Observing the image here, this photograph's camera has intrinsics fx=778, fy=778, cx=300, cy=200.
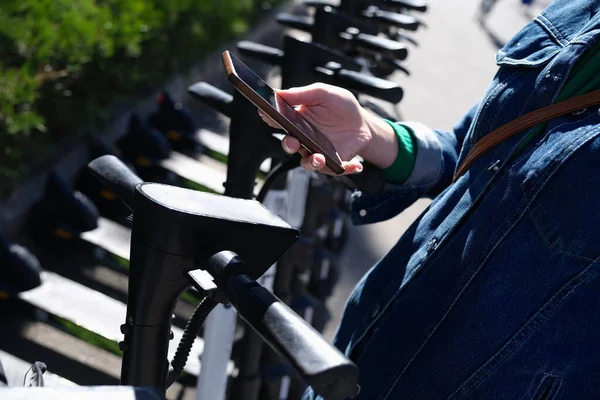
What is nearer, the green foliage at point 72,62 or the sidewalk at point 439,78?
the green foliage at point 72,62

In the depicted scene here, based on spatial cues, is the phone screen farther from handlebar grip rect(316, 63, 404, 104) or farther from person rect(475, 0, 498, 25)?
person rect(475, 0, 498, 25)

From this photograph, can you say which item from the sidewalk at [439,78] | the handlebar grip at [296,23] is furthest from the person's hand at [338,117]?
the sidewalk at [439,78]

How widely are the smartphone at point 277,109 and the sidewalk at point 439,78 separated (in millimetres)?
2432

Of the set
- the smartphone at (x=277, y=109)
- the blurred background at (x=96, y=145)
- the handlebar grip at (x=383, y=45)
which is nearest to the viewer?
the smartphone at (x=277, y=109)

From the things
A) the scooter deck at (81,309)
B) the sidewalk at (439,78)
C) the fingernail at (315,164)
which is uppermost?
the fingernail at (315,164)

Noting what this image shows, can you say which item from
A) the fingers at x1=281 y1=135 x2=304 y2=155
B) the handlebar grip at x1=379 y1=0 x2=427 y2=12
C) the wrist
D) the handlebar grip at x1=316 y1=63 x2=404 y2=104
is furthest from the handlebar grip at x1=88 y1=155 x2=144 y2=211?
the handlebar grip at x1=379 y1=0 x2=427 y2=12

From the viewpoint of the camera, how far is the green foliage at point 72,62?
10.0ft

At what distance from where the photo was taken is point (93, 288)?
3234 mm

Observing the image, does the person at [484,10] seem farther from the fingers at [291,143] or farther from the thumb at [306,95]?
the fingers at [291,143]

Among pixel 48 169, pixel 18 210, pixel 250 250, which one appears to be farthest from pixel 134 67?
pixel 250 250

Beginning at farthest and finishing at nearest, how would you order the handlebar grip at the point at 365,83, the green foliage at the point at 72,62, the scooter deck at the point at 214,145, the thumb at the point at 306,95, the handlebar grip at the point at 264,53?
the scooter deck at the point at 214,145 < the green foliage at the point at 72,62 < the handlebar grip at the point at 264,53 < the handlebar grip at the point at 365,83 < the thumb at the point at 306,95

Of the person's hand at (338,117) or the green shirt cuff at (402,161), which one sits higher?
the person's hand at (338,117)

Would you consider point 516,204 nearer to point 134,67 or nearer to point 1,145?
point 1,145

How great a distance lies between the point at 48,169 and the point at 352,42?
1.79 metres
